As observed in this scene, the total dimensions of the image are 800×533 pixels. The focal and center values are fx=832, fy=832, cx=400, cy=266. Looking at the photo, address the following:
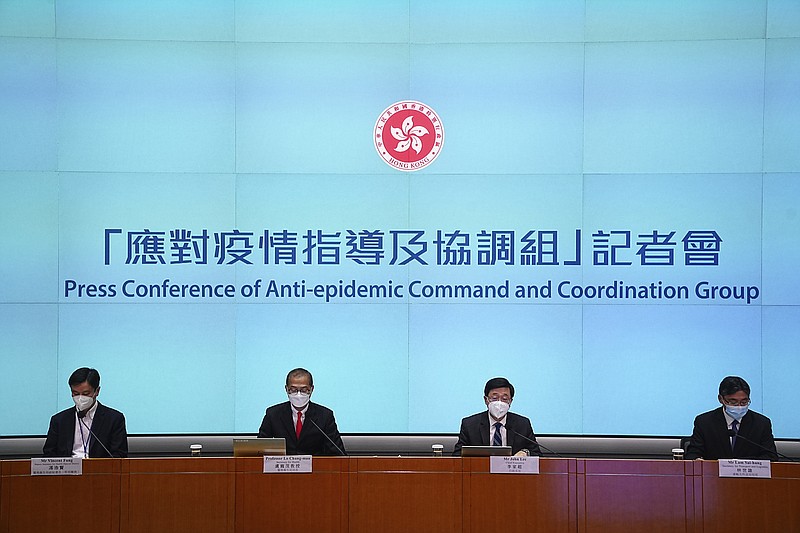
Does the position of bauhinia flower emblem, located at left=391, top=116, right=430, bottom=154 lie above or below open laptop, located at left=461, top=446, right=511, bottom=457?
above

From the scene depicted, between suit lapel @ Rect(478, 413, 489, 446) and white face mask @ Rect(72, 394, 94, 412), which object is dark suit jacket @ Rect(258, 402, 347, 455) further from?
white face mask @ Rect(72, 394, 94, 412)

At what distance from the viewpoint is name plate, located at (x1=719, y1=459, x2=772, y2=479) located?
3.76 metres

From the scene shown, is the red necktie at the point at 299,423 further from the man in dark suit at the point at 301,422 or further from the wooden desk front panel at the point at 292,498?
the wooden desk front panel at the point at 292,498

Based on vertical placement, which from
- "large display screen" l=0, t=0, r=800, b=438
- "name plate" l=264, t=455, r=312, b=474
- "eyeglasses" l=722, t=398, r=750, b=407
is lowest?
"name plate" l=264, t=455, r=312, b=474

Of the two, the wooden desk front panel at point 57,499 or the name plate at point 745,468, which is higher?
the name plate at point 745,468

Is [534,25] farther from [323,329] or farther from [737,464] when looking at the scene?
[737,464]

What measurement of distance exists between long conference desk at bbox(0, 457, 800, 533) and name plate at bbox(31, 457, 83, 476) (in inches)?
1.2

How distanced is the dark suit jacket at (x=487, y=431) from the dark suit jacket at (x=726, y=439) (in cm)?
87

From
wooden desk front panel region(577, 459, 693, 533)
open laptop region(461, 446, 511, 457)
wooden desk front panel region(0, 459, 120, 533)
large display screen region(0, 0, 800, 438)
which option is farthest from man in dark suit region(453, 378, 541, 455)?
wooden desk front panel region(0, 459, 120, 533)

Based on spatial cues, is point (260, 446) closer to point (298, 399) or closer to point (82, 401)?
point (298, 399)

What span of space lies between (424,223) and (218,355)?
5.40 feet

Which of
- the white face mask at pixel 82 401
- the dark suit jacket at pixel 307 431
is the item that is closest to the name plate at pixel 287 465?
the dark suit jacket at pixel 307 431

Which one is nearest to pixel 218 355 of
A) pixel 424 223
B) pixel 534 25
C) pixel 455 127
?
pixel 424 223

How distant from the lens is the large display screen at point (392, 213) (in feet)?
18.1
